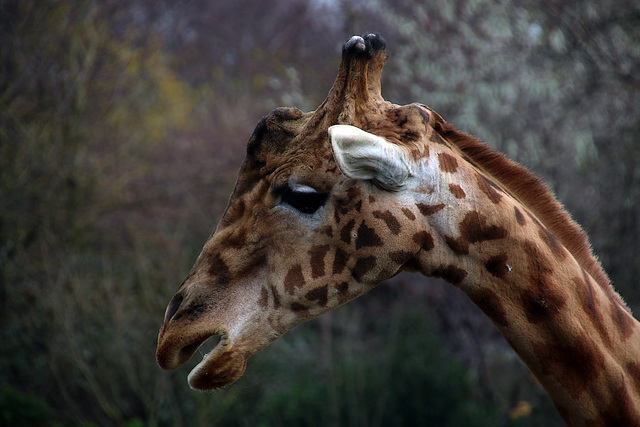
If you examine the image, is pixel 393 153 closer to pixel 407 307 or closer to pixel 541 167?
pixel 541 167

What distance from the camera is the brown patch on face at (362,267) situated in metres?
2.26

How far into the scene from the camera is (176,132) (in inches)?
475

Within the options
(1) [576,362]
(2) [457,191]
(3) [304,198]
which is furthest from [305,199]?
(1) [576,362]

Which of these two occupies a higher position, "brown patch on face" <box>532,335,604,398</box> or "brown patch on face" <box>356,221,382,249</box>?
"brown patch on face" <box>356,221,382,249</box>

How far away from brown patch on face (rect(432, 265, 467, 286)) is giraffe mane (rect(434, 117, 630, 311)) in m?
0.48

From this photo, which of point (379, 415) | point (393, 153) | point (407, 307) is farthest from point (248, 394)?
point (393, 153)

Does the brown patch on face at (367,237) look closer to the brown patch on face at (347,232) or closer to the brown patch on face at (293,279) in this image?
the brown patch on face at (347,232)

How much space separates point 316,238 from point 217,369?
0.65 metres

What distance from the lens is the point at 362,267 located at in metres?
2.28

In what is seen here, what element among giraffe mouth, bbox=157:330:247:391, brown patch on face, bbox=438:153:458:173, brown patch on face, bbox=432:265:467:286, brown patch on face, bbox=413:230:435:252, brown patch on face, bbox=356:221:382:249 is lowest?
giraffe mouth, bbox=157:330:247:391

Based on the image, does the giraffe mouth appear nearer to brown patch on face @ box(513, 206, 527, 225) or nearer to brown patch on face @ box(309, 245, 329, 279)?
brown patch on face @ box(309, 245, 329, 279)

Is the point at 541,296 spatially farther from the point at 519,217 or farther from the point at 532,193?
the point at 532,193

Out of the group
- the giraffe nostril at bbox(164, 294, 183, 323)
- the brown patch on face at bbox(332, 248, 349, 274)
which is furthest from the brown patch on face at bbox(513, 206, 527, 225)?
the giraffe nostril at bbox(164, 294, 183, 323)

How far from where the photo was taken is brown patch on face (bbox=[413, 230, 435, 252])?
225 cm
